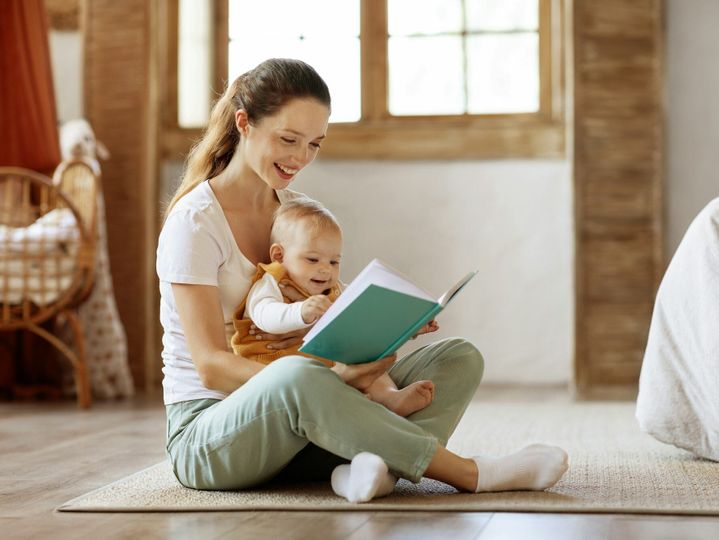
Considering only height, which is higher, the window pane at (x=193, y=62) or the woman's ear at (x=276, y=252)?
the window pane at (x=193, y=62)

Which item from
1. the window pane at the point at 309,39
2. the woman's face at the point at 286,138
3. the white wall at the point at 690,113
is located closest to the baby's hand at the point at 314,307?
the woman's face at the point at 286,138

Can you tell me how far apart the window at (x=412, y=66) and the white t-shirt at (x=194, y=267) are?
254 cm

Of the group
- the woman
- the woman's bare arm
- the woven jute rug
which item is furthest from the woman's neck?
the woven jute rug

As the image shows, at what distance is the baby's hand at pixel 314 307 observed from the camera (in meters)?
1.60

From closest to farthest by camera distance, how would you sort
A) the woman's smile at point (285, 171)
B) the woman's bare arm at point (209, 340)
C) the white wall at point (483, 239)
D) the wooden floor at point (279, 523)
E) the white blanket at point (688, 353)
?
1. the wooden floor at point (279, 523)
2. the woman's bare arm at point (209, 340)
3. the woman's smile at point (285, 171)
4. the white blanket at point (688, 353)
5. the white wall at point (483, 239)

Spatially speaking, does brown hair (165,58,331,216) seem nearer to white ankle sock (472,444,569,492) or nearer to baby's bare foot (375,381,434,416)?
baby's bare foot (375,381,434,416)

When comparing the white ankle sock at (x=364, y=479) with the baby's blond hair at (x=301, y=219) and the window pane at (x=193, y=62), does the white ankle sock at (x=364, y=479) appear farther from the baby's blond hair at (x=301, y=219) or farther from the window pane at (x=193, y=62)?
the window pane at (x=193, y=62)

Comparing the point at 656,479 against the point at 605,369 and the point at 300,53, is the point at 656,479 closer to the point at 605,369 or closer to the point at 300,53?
the point at 605,369

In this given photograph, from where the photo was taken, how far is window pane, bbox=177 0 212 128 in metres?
4.43

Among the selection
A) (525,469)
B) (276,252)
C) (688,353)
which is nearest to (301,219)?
(276,252)

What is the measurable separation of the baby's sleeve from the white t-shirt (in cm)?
5

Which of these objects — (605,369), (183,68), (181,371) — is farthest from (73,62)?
(181,371)

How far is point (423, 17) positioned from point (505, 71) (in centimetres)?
41

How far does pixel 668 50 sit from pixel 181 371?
2778mm
